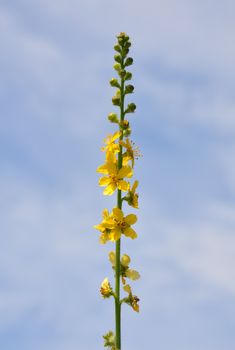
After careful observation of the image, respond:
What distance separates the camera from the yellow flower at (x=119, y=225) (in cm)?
809

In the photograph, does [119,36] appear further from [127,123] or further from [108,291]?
[108,291]

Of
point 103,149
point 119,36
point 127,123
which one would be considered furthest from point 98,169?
point 119,36

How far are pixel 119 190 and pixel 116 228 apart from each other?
1.94ft

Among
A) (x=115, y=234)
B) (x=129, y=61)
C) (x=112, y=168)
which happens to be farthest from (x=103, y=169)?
(x=129, y=61)

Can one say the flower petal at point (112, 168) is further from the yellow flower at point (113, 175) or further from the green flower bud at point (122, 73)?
the green flower bud at point (122, 73)

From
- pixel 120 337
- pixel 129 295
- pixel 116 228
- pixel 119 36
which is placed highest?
pixel 119 36

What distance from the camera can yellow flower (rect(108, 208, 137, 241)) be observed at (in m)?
8.09

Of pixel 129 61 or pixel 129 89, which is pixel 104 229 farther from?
pixel 129 61

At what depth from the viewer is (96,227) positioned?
8.34 meters

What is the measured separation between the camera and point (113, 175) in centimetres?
832

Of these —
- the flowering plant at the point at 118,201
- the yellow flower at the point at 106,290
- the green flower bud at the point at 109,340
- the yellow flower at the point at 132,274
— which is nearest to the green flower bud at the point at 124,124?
the flowering plant at the point at 118,201

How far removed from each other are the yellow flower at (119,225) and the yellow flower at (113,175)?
1.17ft

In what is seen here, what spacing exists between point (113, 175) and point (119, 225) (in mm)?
778

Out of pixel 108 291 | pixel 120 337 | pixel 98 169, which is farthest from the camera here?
pixel 98 169
